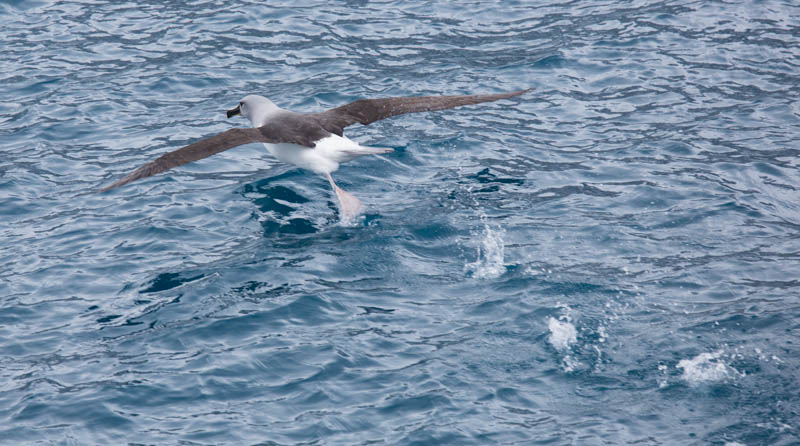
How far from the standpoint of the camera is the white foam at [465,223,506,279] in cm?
984

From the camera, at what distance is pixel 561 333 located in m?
8.57

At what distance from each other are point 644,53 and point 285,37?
6.67 metres

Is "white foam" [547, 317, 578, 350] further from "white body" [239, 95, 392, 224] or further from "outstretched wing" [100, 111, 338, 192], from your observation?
"outstretched wing" [100, 111, 338, 192]

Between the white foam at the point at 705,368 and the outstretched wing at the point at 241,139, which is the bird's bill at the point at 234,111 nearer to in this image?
the outstretched wing at the point at 241,139

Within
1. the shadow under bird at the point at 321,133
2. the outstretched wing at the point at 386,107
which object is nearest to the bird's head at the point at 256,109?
the shadow under bird at the point at 321,133

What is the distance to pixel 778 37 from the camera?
16.2 metres

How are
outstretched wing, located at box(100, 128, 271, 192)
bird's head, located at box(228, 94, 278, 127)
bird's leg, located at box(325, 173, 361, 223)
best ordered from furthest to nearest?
bird's head, located at box(228, 94, 278, 127), bird's leg, located at box(325, 173, 361, 223), outstretched wing, located at box(100, 128, 271, 192)

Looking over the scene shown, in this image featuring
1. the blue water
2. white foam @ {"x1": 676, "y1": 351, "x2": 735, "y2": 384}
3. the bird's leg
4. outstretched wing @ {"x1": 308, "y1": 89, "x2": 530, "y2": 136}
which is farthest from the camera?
outstretched wing @ {"x1": 308, "y1": 89, "x2": 530, "y2": 136}

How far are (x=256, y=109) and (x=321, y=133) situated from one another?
170cm

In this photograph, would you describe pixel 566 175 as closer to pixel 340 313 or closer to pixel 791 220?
pixel 791 220

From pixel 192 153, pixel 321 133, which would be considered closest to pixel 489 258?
pixel 321 133

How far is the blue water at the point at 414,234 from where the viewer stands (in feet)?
25.3

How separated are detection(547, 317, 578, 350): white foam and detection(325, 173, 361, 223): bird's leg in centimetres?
339

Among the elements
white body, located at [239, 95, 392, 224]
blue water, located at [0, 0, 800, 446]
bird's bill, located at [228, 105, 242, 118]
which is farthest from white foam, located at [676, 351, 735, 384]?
bird's bill, located at [228, 105, 242, 118]
